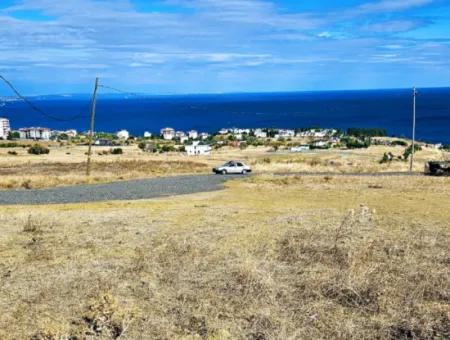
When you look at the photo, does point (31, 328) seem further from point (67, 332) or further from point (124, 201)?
point (124, 201)

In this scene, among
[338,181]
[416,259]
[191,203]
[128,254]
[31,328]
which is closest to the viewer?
[31,328]

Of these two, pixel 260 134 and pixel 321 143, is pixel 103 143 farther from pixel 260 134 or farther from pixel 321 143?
pixel 321 143

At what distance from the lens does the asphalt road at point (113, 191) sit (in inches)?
1022

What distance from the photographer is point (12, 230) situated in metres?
16.2

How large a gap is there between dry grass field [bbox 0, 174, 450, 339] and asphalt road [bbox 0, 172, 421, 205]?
6131 millimetres

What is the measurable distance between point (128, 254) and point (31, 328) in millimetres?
4751

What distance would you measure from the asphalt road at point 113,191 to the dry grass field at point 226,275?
613 centimetres

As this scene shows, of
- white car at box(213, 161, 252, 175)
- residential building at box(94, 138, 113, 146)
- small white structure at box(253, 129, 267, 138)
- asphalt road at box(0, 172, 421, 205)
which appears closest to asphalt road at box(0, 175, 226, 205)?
asphalt road at box(0, 172, 421, 205)

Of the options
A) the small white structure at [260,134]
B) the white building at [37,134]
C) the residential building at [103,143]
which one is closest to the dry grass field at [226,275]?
the residential building at [103,143]

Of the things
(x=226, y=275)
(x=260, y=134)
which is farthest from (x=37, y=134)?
(x=226, y=275)

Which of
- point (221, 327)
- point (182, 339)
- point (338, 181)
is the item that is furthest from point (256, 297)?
point (338, 181)

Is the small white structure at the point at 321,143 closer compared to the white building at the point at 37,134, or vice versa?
the small white structure at the point at 321,143

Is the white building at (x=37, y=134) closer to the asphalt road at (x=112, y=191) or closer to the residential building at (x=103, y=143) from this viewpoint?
the residential building at (x=103, y=143)

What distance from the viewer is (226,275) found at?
10.9 m
